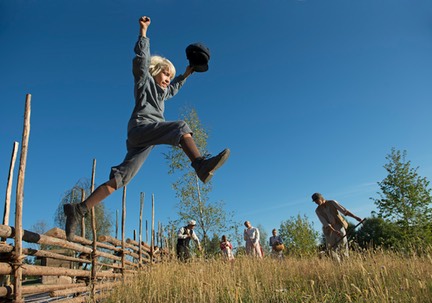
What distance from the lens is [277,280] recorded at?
17.4 ft

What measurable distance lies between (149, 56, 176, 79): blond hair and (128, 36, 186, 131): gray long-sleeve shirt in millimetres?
253

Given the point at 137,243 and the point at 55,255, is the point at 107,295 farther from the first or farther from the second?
the point at 137,243

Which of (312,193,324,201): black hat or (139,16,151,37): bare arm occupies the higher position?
(139,16,151,37): bare arm

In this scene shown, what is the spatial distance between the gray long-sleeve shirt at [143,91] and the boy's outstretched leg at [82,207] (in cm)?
56

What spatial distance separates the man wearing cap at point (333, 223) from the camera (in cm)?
634

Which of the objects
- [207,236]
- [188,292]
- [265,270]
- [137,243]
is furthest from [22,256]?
[207,236]

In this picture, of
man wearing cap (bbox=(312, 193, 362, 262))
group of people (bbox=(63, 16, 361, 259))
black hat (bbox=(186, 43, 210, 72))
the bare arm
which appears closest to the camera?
group of people (bbox=(63, 16, 361, 259))

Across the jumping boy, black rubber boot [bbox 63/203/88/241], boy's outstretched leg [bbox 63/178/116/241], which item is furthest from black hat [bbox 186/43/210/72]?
black rubber boot [bbox 63/203/88/241]

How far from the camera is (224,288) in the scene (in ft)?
15.3

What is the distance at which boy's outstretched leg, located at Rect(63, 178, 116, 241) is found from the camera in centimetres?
310

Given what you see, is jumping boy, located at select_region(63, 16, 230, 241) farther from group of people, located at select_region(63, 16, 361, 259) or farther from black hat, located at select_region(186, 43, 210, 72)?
black hat, located at select_region(186, 43, 210, 72)

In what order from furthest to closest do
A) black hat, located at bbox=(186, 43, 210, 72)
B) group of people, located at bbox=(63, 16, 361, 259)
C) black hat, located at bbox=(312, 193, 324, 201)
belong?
black hat, located at bbox=(312, 193, 324, 201), black hat, located at bbox=(186, 43, 210, 72), group of people, located at bbox=(63, 16, 361, 259)

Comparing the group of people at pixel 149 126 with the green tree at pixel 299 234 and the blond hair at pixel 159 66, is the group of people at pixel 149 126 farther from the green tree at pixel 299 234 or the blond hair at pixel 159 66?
the green tree at pixel 299 234

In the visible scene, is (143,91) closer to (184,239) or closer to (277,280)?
(277,280)
